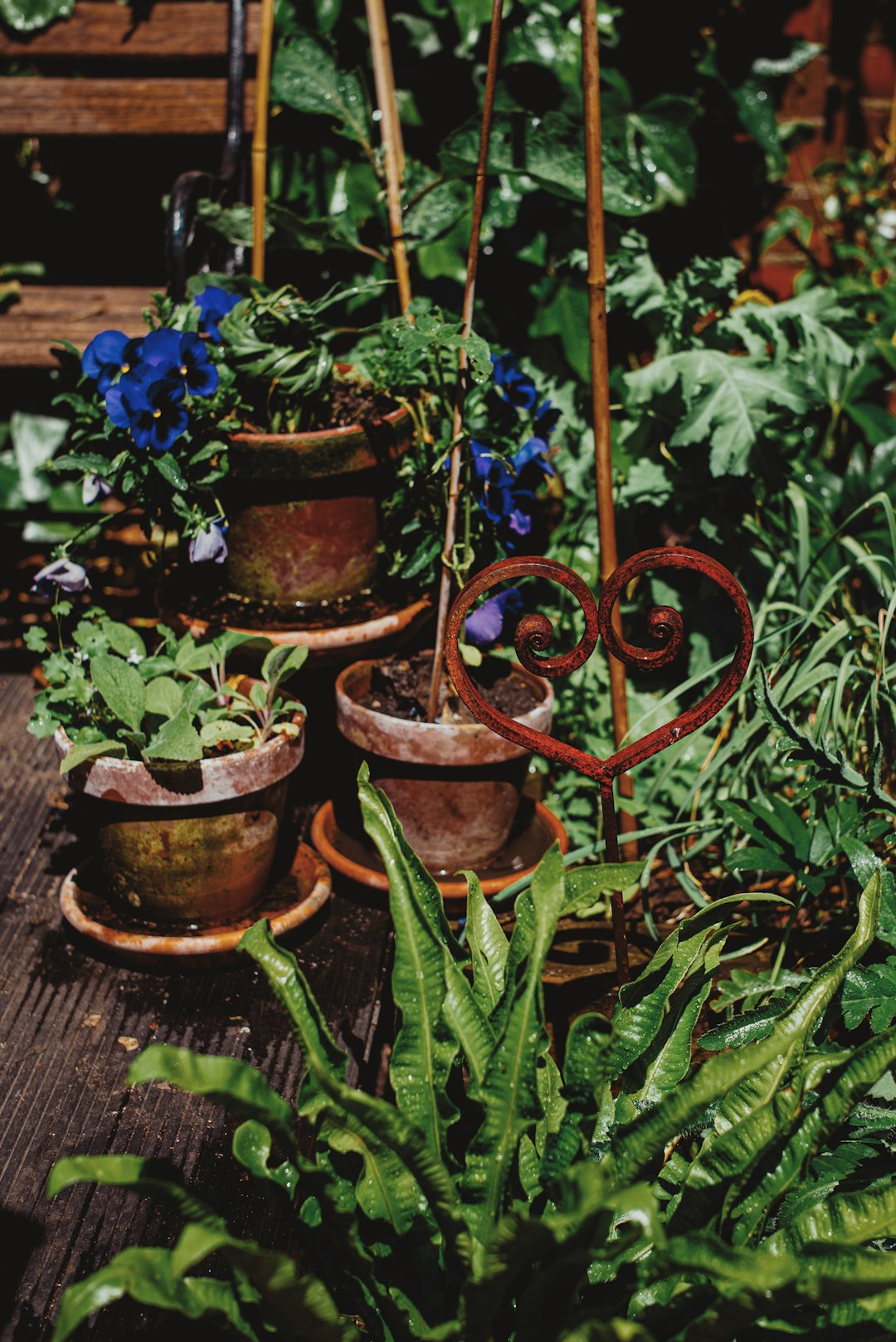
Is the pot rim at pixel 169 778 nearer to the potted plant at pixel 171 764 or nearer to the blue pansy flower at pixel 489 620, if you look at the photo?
the potted plant at pixel 171 764

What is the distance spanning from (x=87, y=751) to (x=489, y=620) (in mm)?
700

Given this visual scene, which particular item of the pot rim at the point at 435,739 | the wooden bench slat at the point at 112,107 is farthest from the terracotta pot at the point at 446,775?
the wooden bench slat at the point at 112,107

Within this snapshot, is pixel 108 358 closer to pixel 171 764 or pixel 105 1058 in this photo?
pixel 171 764

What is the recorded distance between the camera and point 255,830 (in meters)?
1.58

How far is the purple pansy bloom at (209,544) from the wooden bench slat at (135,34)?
61.1 inches

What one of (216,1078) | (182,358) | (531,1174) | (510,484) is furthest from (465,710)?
(216,1078)

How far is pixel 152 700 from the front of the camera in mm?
1545

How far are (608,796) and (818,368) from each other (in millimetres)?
1445

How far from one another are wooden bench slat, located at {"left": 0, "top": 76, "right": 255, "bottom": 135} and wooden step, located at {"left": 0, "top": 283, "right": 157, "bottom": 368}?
387 millimetres

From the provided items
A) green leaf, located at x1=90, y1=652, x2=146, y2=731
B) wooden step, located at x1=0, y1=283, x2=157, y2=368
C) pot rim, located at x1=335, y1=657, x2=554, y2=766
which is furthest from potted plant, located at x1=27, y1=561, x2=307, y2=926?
wooden step, located at x1=0, y1=283, x2=157, y2=368

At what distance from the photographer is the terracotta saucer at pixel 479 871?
1704 mm

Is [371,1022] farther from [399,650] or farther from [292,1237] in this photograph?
[399,650]

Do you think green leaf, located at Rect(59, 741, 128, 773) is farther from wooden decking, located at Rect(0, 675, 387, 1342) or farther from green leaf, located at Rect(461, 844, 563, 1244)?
green leaf, located at Rect(461, 844, 563, 1244)

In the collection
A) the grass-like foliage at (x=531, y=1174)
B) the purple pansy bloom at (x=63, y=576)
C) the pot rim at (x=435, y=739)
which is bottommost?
the grass-like foliage at (x=531, y=1174)
